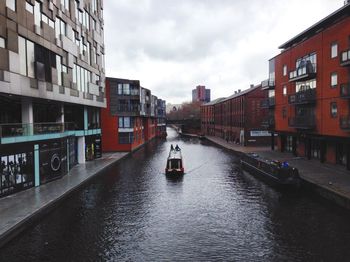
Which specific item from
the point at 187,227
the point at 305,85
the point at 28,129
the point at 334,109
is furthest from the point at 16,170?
the point at 305,85

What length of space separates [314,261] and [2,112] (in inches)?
830

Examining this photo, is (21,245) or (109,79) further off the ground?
(109,79)

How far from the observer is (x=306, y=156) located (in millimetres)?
35281

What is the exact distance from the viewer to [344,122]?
24.4 m

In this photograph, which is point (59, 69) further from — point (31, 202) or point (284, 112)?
point (284, 112)

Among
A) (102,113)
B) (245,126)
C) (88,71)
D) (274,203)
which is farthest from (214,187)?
(245,126)

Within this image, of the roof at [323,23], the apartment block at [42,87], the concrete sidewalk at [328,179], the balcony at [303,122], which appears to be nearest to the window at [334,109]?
the balcony at [303,122]

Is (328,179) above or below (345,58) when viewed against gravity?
below

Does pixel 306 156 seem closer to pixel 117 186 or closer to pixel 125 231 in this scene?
pixel 117 186

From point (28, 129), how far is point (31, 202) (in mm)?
5862

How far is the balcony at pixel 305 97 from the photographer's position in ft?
102

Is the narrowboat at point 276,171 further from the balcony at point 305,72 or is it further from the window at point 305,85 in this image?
the balcony at point 305,72

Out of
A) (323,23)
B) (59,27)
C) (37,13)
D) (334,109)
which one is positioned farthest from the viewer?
(323,23)

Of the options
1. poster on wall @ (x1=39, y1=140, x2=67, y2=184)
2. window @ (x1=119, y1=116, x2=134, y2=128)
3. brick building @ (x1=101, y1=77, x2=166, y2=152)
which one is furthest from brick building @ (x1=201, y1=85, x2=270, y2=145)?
poster on wall @ (x1=39, y1=140, x2=67, y2=184)
